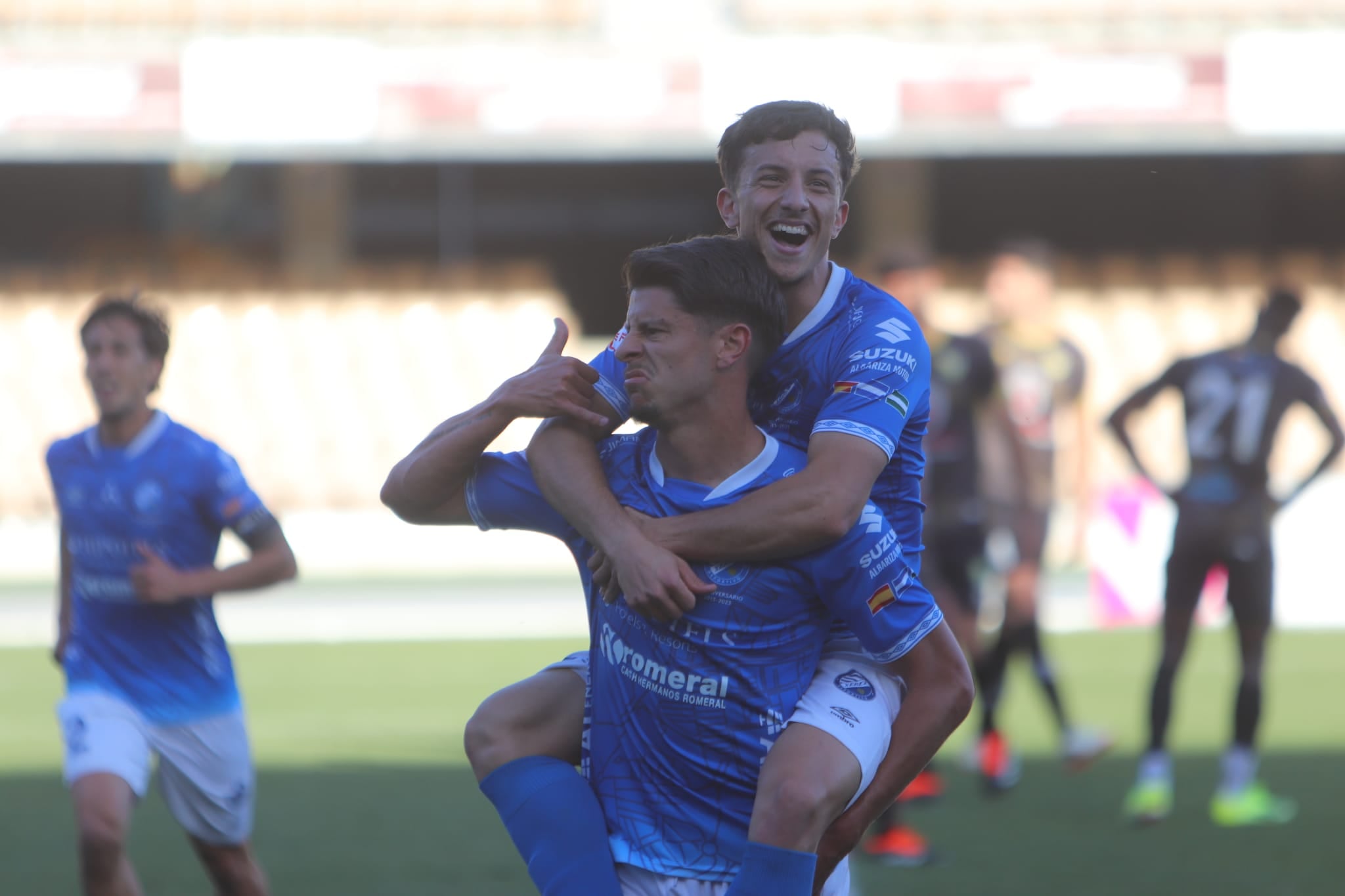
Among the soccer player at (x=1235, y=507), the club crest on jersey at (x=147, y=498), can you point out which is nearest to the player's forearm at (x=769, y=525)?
the club crest on jersey at (x=147, y=498)

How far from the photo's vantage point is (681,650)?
2.91 m

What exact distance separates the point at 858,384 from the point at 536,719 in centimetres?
79

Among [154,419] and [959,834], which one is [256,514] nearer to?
[154,419]

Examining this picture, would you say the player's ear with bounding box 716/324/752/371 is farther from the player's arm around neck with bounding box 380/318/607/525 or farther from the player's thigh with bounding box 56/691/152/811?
the player's thigh with bounding box 56/691/152/811

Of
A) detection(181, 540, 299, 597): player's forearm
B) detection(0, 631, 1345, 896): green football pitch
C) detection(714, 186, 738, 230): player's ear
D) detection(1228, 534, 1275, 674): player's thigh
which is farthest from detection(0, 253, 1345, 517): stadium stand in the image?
detection(714, 186, 738, 230): player's ear

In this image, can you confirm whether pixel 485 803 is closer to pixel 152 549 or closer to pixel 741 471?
pixel 152 549

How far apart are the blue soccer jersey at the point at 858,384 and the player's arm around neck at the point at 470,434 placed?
0.09m

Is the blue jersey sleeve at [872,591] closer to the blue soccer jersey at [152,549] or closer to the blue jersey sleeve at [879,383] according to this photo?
the blue jersey sleeve at [879,383]

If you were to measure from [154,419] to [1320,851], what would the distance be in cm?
451

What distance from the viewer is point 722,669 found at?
9.52 ft

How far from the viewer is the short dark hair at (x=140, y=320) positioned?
205 inches

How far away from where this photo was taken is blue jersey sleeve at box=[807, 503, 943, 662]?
9.46 feet

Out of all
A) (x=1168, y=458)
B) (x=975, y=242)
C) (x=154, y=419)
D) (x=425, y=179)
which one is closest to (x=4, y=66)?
(x=425, y=179)

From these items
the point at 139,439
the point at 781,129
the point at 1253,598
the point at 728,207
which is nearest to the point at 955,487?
the point at 1253,598
